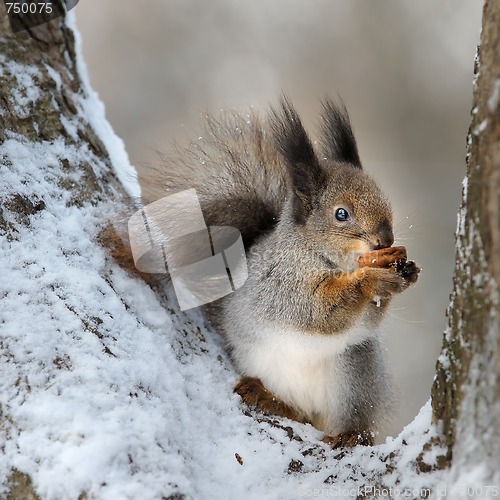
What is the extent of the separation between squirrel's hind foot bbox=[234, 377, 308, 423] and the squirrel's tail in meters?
0.48

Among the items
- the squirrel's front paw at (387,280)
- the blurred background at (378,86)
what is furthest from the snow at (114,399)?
the blurred background at (378,86)

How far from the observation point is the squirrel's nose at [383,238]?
5.97 feet

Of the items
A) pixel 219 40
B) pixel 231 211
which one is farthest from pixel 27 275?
pixel 219 40

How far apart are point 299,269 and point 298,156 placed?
13.6 inches

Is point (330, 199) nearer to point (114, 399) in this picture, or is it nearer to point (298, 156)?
point (298, 156)

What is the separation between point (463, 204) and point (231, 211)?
995mm

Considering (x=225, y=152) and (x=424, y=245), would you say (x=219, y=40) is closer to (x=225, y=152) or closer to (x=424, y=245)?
(x=424, y=245)

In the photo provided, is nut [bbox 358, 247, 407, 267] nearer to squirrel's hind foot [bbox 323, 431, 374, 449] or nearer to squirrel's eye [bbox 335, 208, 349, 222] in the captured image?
squirrel's eye [bbox 335, 208, 349, 222]

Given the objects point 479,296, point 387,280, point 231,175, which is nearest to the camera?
point 479,296

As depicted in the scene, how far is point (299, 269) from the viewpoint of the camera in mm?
1945

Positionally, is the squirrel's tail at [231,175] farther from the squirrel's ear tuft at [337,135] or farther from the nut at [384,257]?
the nut at [384,257]

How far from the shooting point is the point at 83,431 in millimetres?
1173

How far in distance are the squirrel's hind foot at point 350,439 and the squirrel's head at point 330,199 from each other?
1.67ft

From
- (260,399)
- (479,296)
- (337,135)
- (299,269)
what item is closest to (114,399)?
(260,399)
